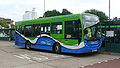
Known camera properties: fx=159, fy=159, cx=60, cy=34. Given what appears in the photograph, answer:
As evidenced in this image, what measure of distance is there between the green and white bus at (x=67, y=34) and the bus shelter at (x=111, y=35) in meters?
1.89

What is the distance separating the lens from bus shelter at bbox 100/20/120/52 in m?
13.4

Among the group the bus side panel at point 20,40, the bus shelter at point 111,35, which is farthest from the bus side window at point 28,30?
the bus shelter at point 111,35

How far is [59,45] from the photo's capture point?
12.8 m

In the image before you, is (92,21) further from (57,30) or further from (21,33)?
(21,33)

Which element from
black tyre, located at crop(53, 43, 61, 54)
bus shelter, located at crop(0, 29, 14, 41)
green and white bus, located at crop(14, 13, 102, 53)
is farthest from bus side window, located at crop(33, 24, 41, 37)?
bus shelter, located at crop(0, 29, 14, 41)

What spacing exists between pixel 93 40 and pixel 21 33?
28.7 feet

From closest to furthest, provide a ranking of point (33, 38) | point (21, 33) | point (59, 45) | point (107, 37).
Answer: point (59, 45) < point (107, 37) < point (33, 38) < point (21, 33)

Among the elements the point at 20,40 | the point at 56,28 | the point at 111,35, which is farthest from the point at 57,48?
the point at 20,40

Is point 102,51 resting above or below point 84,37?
below

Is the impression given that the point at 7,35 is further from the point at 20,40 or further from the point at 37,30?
the point at 37,30

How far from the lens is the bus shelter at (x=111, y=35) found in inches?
527

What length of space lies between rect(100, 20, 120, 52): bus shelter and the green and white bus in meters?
1.89

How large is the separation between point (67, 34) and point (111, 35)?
4.18 m

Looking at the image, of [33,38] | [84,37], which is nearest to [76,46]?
[84,37]
